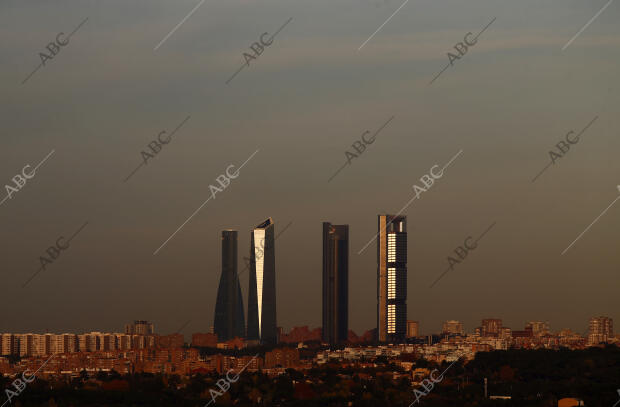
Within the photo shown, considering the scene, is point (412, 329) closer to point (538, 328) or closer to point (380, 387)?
point (538, 328)

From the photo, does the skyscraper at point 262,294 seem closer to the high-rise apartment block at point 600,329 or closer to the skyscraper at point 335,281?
the skyscraper at point 335,281

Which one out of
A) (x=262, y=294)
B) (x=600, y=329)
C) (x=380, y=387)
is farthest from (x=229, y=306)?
(x=380, y=387)

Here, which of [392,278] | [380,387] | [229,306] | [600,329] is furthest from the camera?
[392,278]

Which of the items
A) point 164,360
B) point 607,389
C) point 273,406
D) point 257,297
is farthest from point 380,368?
point 257,297

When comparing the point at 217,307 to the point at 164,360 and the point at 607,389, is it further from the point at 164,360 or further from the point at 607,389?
the point at 607,389

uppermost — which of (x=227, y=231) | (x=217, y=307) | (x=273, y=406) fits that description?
(x=227, y=231)

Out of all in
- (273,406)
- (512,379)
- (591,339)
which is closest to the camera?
(273,406)

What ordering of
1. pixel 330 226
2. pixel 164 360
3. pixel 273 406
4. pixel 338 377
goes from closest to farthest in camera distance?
pixel 273 406, pixel 338 377, pixel 164 360, pixel 330 226
